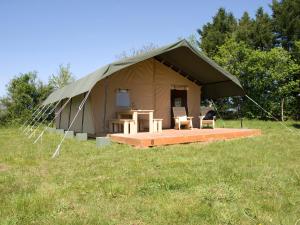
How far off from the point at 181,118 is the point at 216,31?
14.9 m

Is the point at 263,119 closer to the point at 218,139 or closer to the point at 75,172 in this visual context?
the point at 218,139

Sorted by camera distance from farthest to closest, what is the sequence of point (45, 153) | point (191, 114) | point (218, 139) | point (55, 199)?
point (191, 114)
point (218, 139)
point (45, 153)
point (55, 199)

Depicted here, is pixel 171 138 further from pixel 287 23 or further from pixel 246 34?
pixel 287 23

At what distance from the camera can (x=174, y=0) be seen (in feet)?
43.4

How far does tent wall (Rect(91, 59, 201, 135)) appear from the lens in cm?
1111

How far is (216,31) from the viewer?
24.5 meters

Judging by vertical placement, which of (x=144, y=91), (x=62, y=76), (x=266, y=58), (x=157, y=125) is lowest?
(x=157, y=125)

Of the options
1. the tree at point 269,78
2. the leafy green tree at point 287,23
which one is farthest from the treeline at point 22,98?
the leafy green tree at point 287,23

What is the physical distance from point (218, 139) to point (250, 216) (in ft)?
20.2

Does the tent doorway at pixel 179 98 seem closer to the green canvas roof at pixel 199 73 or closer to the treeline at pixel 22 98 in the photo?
the green canvas roof at pixel 199 73

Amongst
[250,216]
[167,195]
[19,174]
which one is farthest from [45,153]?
[250,216]

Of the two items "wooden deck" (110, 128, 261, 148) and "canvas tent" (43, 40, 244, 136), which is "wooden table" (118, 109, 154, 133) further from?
"wooden deck" (110, 128, 261, 148)

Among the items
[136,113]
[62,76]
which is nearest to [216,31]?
[62,76]

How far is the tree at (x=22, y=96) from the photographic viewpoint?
2128cm
